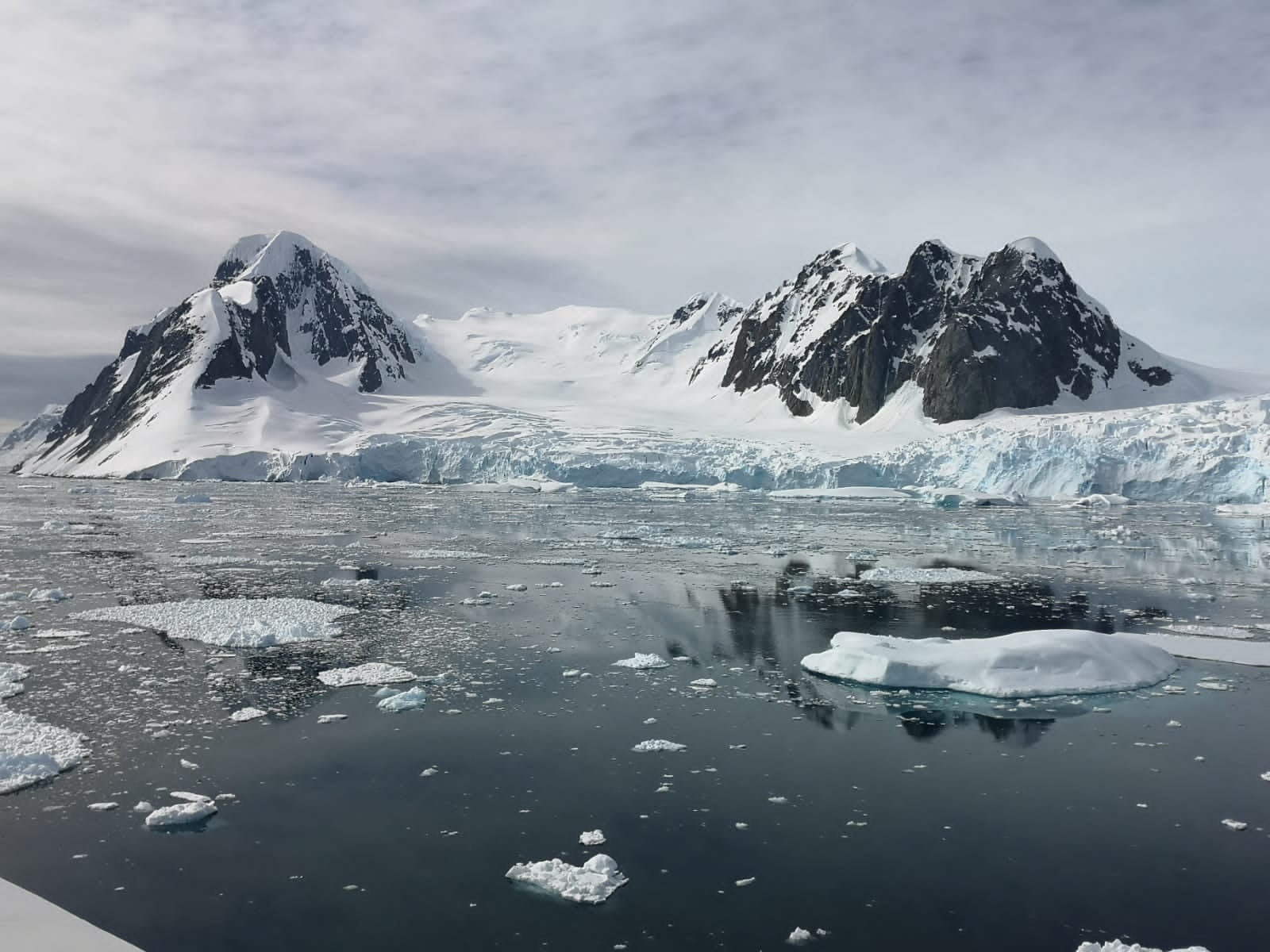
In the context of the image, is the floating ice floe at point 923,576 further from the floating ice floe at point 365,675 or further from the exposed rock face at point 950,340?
the exposed rock face at point 950,340

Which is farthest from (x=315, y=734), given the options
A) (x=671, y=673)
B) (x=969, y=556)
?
(x=969, y=556)

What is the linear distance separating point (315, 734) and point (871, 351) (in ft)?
295

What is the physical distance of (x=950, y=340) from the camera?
8462cm

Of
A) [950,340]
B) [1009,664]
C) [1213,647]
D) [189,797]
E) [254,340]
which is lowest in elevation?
[189,797]

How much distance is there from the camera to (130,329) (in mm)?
158125

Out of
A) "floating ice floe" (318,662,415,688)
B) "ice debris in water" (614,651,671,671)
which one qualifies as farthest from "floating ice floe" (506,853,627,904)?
"ice debris in water" (614,651,671,671)

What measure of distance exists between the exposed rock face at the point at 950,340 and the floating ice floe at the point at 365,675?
78.0 m

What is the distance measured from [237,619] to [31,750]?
20.8ft

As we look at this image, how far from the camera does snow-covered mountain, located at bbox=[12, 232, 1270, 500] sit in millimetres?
54844

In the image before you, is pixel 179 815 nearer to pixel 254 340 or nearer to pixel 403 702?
pixel 403 702

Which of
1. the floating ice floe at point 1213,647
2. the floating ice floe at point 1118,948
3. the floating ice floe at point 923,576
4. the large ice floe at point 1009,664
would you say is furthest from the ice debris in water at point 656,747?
the floating ice floe at point 923,576

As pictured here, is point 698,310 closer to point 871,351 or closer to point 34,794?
point 871,351

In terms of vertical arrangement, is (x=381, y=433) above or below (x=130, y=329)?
below

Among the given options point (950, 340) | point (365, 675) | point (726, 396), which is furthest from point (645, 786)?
point (726, 396)
